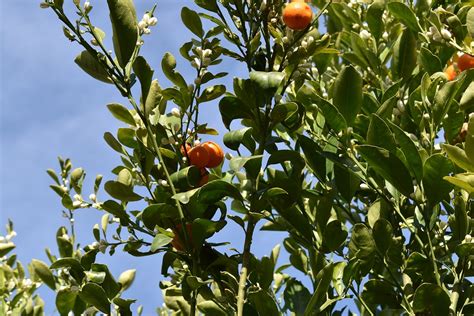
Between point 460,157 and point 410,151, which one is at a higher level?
point 410,151

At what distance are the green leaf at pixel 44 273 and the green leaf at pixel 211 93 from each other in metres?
0.95

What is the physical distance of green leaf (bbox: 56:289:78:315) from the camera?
194 centimetres

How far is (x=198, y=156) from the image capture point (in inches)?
69.9

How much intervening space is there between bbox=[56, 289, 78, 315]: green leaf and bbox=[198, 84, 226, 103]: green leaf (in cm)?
63

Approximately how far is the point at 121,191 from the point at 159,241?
264 mm

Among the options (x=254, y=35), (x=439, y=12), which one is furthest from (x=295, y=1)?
(x=439, y=12)

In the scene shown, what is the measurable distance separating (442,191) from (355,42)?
0.77 m

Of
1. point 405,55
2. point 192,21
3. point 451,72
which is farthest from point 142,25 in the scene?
point 451,72

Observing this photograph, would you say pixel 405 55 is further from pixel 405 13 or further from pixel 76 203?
pixel 76 203

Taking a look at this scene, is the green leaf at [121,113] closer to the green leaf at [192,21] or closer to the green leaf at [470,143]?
the green leaf at [192,21]

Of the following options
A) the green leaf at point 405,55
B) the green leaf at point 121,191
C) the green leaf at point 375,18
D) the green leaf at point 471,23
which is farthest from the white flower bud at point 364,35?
the green leaf at point 121,191

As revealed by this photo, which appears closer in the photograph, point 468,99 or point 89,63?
point 89,63

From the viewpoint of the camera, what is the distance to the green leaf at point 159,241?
5.02 ft

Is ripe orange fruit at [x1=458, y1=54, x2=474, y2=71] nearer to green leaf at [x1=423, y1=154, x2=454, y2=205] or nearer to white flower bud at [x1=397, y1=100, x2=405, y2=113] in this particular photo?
white flower bud at [x1=397, y1=100, x2=405, y2=113]
